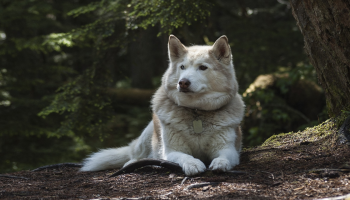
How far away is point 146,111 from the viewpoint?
12039mm

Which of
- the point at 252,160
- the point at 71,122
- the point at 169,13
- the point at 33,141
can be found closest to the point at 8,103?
the point at 33,141

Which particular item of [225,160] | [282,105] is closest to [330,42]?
[225,160]

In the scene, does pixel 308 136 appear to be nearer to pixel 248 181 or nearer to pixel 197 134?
pixel 197 134

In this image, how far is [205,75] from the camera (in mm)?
4078

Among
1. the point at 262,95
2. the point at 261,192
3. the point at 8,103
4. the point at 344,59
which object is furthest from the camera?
the point at 8,103

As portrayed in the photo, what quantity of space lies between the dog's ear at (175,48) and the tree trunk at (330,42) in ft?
4.76

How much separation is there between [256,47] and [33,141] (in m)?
5.97

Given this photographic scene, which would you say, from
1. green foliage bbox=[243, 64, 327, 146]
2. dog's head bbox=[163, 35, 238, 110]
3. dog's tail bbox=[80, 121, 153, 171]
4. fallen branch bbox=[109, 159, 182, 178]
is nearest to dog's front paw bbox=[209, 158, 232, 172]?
fallen branch bbox=[109, 159, 182, 178]

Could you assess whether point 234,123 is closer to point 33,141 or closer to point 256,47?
point 256,47

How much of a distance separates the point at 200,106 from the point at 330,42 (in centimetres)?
165

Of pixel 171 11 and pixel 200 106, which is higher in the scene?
pixel 171 11

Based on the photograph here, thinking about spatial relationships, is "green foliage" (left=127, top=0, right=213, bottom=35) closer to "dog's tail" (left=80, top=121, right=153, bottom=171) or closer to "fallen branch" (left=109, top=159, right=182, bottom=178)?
"dog's tail" (left=80, top=121, right=153, bottom=171)

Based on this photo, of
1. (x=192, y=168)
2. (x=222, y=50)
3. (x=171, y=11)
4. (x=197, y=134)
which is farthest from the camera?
(x=171, y=11)

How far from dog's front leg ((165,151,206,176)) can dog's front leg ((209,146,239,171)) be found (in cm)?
13
